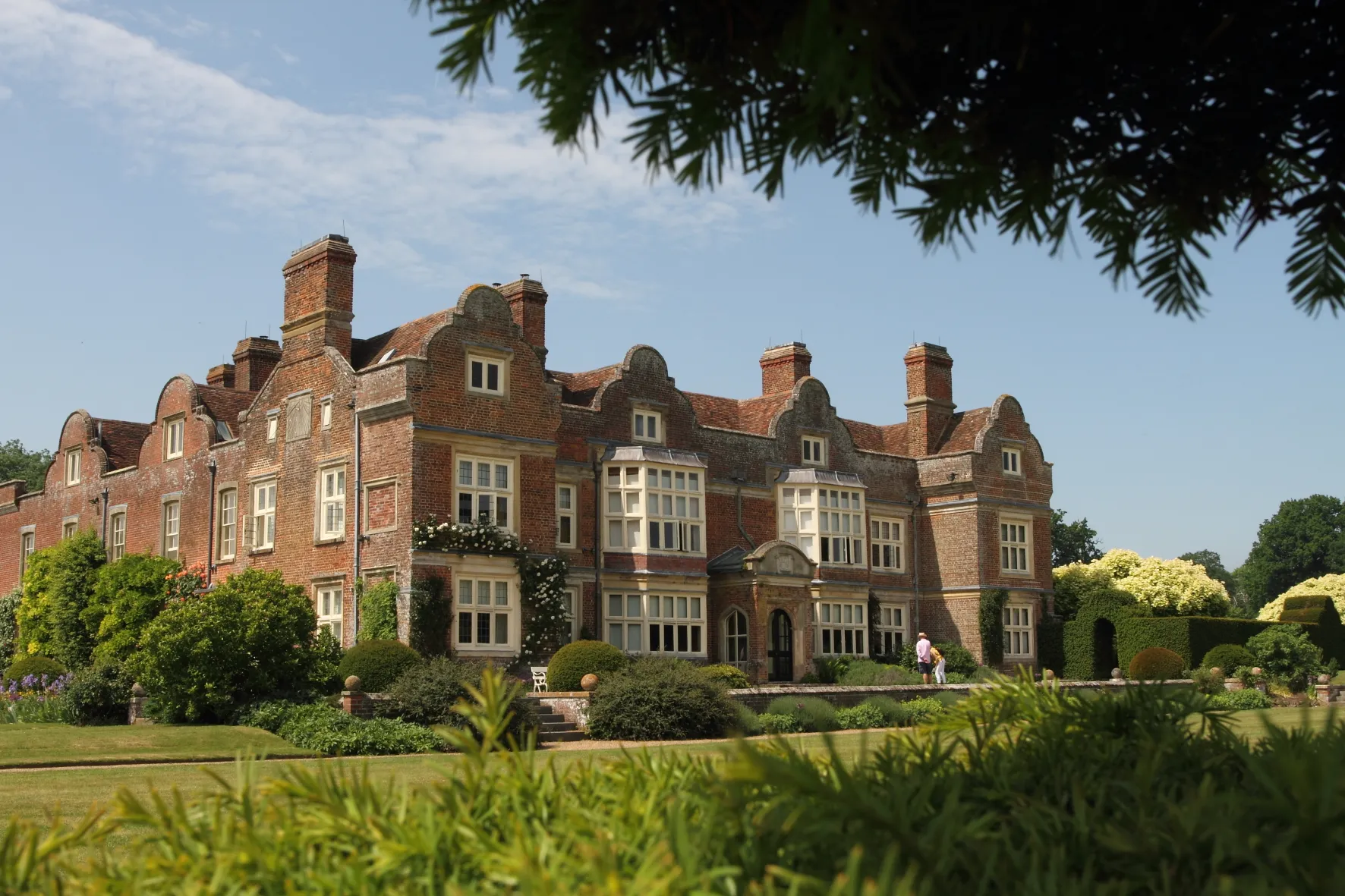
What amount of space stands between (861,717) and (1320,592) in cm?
4746

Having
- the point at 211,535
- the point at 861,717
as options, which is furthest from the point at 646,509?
the point at 211,535

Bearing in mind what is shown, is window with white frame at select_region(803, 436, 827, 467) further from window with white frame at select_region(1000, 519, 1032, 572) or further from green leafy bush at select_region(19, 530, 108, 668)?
green leafy bush at select_region(19, 530, 108, 668)

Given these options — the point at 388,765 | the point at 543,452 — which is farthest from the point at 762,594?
the point at 388,765

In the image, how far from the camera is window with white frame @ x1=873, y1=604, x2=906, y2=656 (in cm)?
3641

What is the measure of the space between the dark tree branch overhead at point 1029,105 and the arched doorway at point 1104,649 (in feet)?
124

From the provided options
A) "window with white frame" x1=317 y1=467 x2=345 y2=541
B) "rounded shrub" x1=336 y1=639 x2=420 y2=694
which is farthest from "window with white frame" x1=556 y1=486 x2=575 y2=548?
"rounded shrub" x1=336 y1=639 x2=420 y2=694

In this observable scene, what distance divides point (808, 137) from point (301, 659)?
2082 cm

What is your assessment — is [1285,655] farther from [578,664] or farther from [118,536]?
[118,536]

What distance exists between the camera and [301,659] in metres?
22.4

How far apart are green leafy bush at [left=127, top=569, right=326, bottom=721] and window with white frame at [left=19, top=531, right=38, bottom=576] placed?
2227 centimetres

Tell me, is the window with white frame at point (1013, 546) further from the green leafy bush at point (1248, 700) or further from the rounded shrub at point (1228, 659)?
the green leafy bush at point (1248, 700)

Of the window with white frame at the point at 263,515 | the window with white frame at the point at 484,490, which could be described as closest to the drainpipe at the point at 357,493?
the window with white frame at the point at 484,490

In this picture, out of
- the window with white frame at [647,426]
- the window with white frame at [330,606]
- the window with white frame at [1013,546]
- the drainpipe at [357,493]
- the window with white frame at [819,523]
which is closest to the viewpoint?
the drainpipe at [357,493]

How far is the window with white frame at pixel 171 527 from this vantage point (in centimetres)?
3406
